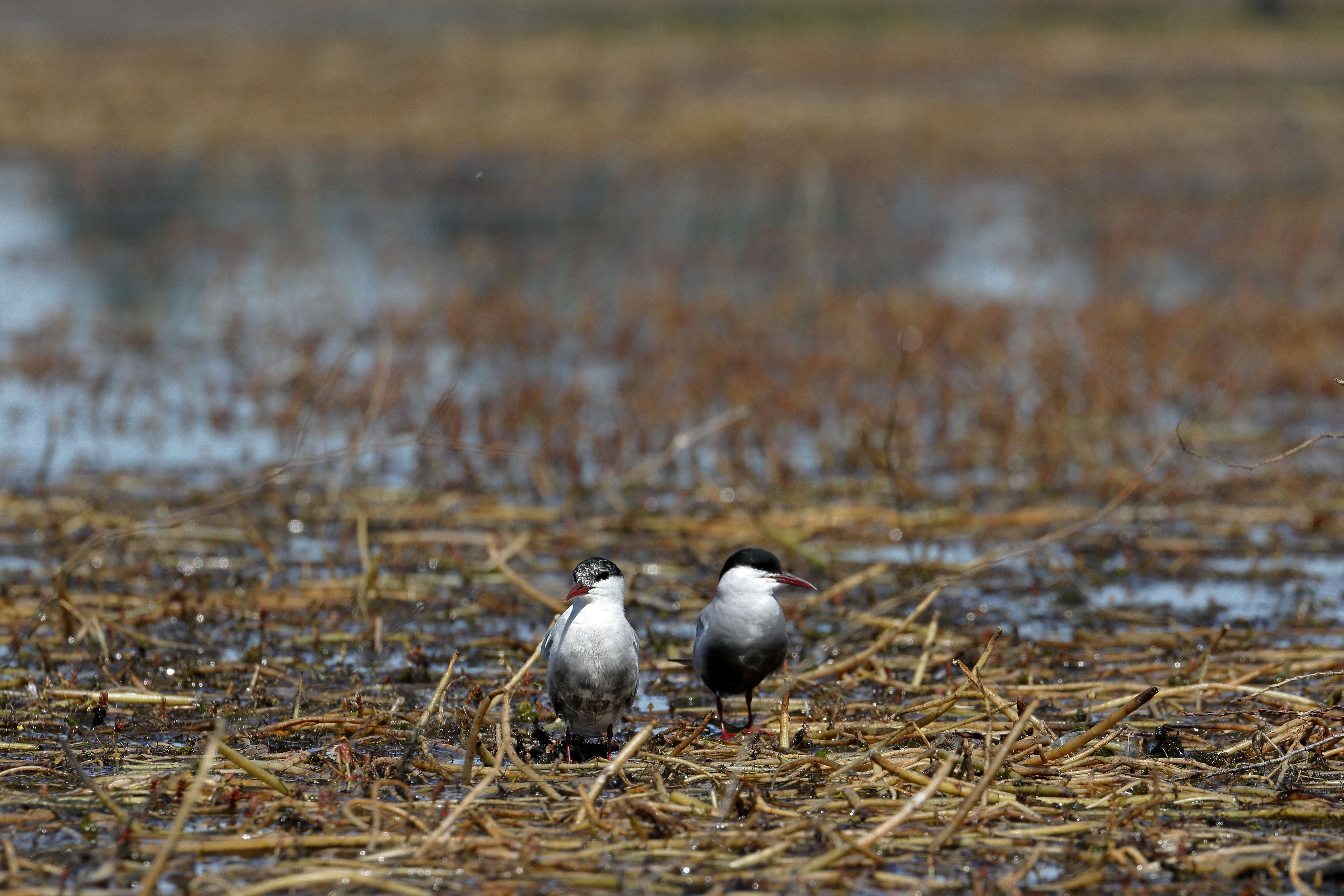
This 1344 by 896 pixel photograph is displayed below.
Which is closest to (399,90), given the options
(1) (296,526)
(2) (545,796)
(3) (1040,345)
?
(3) (1040,345)

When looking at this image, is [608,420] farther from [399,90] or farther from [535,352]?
[399,90]

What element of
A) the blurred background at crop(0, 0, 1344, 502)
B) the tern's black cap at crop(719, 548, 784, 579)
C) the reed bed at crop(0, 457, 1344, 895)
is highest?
the blurred background at crop(0, 0, 1344, 502)

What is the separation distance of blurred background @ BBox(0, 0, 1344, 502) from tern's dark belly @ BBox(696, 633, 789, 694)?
121 cm

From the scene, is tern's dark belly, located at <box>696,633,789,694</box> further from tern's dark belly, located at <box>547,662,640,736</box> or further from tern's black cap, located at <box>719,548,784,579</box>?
tern's dark belly, located at <box>547,662,640,736</box>

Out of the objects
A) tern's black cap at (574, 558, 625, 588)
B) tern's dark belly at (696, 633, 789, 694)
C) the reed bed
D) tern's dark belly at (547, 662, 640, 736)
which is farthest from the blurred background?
tern's dark belly at (696, 633, 789, 694)

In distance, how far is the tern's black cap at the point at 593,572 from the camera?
596 cm

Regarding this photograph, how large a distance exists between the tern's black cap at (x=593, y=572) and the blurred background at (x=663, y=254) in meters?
0.72

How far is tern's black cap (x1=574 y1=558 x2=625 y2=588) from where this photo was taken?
596cm

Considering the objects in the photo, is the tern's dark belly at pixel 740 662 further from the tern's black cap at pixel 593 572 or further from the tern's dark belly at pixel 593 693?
the tern's black cap at pixel 593 572

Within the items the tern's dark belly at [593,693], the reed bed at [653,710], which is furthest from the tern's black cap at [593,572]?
the reed bed at [653,710]

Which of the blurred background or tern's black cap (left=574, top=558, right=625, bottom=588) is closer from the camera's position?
tern's black cap (left=574, top=558, right=625, bottom=588)

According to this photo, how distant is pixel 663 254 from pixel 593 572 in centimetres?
1593

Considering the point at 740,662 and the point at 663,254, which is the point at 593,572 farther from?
the point at 663,254

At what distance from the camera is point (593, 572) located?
5965 millimetres
